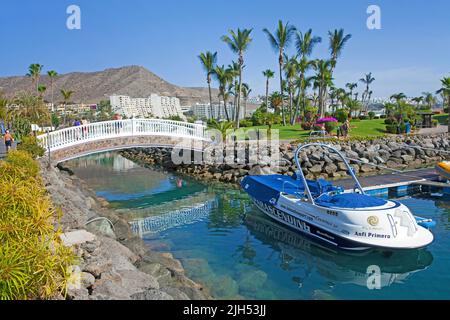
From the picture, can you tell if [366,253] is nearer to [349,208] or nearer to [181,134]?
[349,208]

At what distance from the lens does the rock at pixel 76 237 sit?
25.3ft

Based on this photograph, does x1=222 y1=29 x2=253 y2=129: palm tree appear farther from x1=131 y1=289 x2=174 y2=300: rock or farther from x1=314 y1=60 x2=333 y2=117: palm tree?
x1=131 y1=289 x2=174 y2=300: rock

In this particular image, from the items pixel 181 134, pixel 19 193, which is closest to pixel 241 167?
pixel 181 134

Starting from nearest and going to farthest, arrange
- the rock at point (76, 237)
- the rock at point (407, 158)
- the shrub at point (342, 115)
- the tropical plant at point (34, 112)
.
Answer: the rock at point (76, 237), the rock at point (407, 158), the tropical plant at point (34, 112), the shrub at point (342, 115)

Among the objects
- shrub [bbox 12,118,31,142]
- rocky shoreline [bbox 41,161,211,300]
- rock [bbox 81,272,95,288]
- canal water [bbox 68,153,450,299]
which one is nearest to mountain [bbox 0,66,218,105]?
shrub [bbox 12,118,31,142]

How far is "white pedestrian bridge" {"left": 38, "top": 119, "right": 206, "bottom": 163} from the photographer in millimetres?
19328

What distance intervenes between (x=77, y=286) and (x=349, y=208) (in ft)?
23.2

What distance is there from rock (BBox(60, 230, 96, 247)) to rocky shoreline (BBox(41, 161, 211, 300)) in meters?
0.10

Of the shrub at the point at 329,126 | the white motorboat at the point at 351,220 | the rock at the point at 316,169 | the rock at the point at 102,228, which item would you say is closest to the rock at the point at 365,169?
the rock at the point at 316,169

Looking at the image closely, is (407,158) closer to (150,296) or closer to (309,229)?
(309,229)

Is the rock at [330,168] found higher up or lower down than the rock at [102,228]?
A: higher up

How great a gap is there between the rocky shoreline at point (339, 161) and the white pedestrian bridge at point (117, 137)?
2.50 metres

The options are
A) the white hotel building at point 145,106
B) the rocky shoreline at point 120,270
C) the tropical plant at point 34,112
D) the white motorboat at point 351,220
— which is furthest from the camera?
the white hotel building at point 145,106

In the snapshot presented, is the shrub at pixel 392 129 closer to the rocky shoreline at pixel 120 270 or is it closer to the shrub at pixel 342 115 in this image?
the shrub at pixel 342 115
